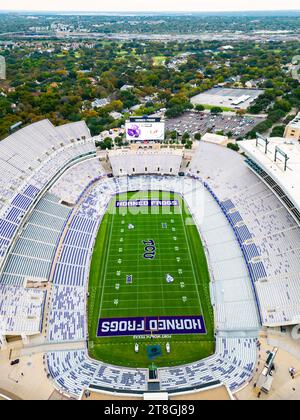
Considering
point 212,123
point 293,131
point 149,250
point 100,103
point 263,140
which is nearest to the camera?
point 149,250

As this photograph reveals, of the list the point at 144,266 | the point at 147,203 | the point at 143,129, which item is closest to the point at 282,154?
the point at 147,203

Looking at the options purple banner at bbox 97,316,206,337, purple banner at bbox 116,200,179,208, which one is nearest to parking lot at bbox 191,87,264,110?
purple banner at bbox 116,200,179,208

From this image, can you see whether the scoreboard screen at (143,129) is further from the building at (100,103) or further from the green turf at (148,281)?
the building at (100,103)

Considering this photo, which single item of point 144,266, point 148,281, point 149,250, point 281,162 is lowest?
point 149,250

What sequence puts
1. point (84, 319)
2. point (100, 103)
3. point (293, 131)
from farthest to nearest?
point (100, 103) < point (293, 131) < point (84, 319)

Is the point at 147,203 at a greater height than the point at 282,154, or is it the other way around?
the point at 282,154

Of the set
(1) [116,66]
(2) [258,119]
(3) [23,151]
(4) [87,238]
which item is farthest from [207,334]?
(1) [116,66]

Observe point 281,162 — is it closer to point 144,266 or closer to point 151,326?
point 144,266
